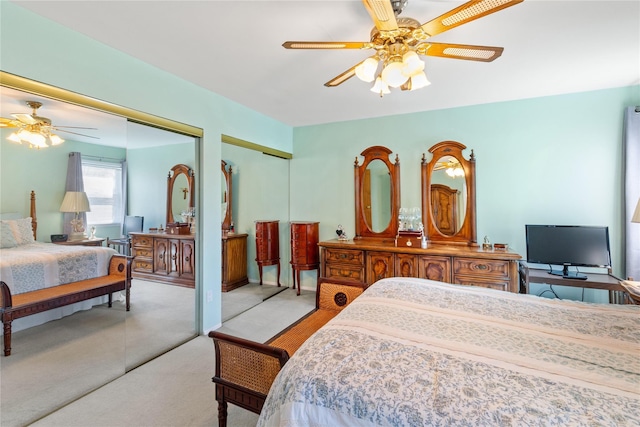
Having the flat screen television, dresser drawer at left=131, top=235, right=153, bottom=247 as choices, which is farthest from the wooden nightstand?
the flat screen television

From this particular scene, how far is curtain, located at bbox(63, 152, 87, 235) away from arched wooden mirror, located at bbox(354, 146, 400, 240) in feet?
9.98

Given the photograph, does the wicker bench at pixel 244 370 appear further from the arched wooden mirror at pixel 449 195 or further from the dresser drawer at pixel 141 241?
the arched wooden mirror at pixel 449 195

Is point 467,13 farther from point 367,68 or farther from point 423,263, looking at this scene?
point 423,263

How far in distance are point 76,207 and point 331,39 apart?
2278 mm

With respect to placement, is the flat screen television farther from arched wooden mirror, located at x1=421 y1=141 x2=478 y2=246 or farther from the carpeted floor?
the carpeted floor

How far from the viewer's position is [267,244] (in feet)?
14.5

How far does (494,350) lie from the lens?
1.13 meters

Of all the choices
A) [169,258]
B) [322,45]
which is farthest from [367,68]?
[169,258]

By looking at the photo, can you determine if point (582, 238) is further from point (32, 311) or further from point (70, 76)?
point (32, 311)

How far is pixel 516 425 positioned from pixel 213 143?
10.3 feet

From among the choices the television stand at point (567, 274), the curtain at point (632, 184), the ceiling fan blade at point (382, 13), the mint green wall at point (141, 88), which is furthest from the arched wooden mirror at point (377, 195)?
the ceiling fan blade at point (382, 13)

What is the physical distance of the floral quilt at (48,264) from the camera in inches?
75.2

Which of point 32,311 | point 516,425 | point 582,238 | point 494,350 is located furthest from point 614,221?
point 32,311

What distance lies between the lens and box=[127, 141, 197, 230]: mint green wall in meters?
2.60
